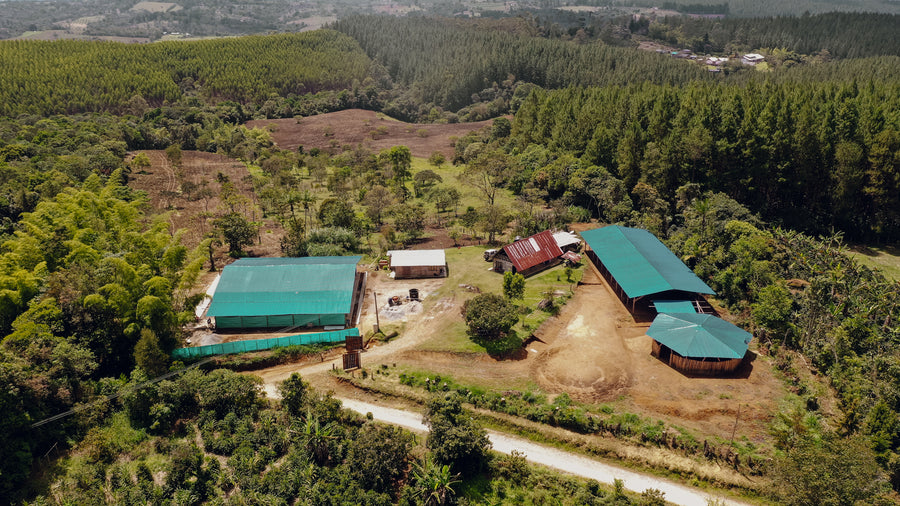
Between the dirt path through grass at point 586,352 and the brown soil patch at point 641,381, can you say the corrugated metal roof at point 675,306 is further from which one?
the dirt path through grass at point 586,352

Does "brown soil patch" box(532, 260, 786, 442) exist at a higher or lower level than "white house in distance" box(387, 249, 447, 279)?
lower

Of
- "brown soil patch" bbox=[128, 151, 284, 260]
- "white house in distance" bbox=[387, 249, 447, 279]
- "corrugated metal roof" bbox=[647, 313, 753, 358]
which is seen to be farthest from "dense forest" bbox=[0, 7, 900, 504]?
"white house in distance" bbox=[387, 249, 447, 279]

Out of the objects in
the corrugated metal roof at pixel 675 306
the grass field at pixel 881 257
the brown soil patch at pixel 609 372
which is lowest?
the brown soil patch at pixel 609 372

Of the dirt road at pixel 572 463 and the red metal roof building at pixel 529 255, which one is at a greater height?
the red metal roof building at pixel 529 255

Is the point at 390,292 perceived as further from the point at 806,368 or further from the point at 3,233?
the point at 3,233

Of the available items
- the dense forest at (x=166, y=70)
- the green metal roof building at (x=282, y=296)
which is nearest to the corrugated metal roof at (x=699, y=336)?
the green metal roof building at (x=282, y=296)

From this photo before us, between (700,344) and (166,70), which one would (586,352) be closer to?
(700,344)

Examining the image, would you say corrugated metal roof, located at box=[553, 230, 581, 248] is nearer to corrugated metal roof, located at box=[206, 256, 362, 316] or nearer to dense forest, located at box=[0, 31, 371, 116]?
corrugated metal roof, located at box=[206, 256, 362, 316]
